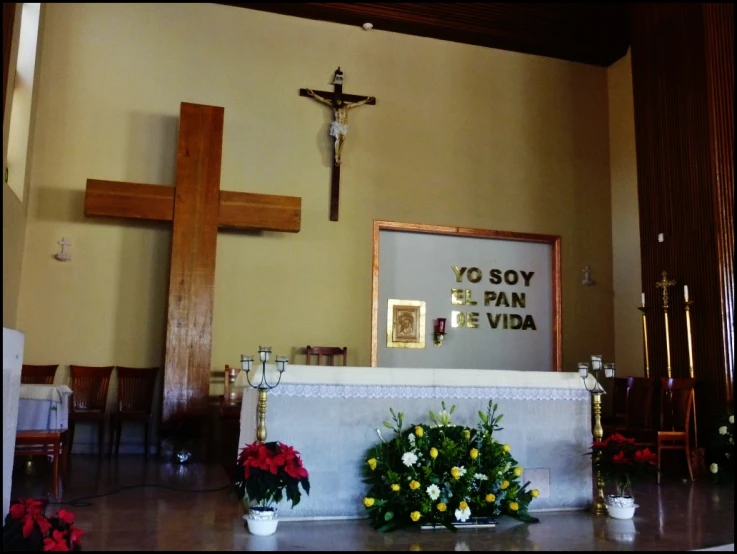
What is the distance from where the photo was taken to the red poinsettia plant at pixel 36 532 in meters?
2.68

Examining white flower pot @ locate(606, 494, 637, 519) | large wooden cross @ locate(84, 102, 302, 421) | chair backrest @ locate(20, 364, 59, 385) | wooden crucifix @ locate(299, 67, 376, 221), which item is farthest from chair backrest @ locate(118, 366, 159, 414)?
white flower pot @ locate(606, 494, 637, 519)

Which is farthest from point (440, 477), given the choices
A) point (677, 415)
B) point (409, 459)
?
point (677, 415)

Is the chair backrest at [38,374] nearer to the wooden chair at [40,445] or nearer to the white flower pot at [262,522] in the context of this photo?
the wooden chair at [40,445]

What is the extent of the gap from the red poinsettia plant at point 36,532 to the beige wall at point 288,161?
371 cm

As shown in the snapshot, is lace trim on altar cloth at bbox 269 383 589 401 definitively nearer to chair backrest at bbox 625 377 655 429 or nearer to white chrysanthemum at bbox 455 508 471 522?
white chrysanthemum at bbox 455 508 471 522

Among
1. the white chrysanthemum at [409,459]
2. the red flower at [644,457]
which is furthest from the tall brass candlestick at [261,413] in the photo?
the red flower at [644,457]

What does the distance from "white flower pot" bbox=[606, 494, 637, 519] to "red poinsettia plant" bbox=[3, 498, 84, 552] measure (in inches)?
109

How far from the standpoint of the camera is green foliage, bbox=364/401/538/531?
134 inches

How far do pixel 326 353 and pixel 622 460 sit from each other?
361 centimetres

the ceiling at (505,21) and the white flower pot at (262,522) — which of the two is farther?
the ceiling at (505,21)

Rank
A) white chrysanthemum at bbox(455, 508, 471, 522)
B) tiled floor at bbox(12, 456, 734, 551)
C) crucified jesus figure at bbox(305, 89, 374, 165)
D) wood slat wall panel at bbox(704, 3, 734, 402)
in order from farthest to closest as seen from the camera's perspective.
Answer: crucified jesus figure at bbox(305, 89, 374, 165) → wood slat wall panel at bbox(704, 3, 734, 402) → white chrysanthemum at bbox(455, 508, 471, 522) → tiled floor at bbox(12, 456, 734, 551)

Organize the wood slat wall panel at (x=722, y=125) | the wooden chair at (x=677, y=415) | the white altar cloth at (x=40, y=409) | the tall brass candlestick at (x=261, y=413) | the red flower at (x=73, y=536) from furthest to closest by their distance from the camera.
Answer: the wood slat wall panel at (x=722, y=125), the wooden chair at (x=677, y=415), the white altar cloth at (x=40, y=409), the tall brass candlestick at (x=261, y=413), the red flower at (x=73, y=536)

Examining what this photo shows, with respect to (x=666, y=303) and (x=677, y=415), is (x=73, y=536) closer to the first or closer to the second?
(x=677, y=415)

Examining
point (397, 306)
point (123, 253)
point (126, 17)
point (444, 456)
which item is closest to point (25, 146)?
point (123, 253)
